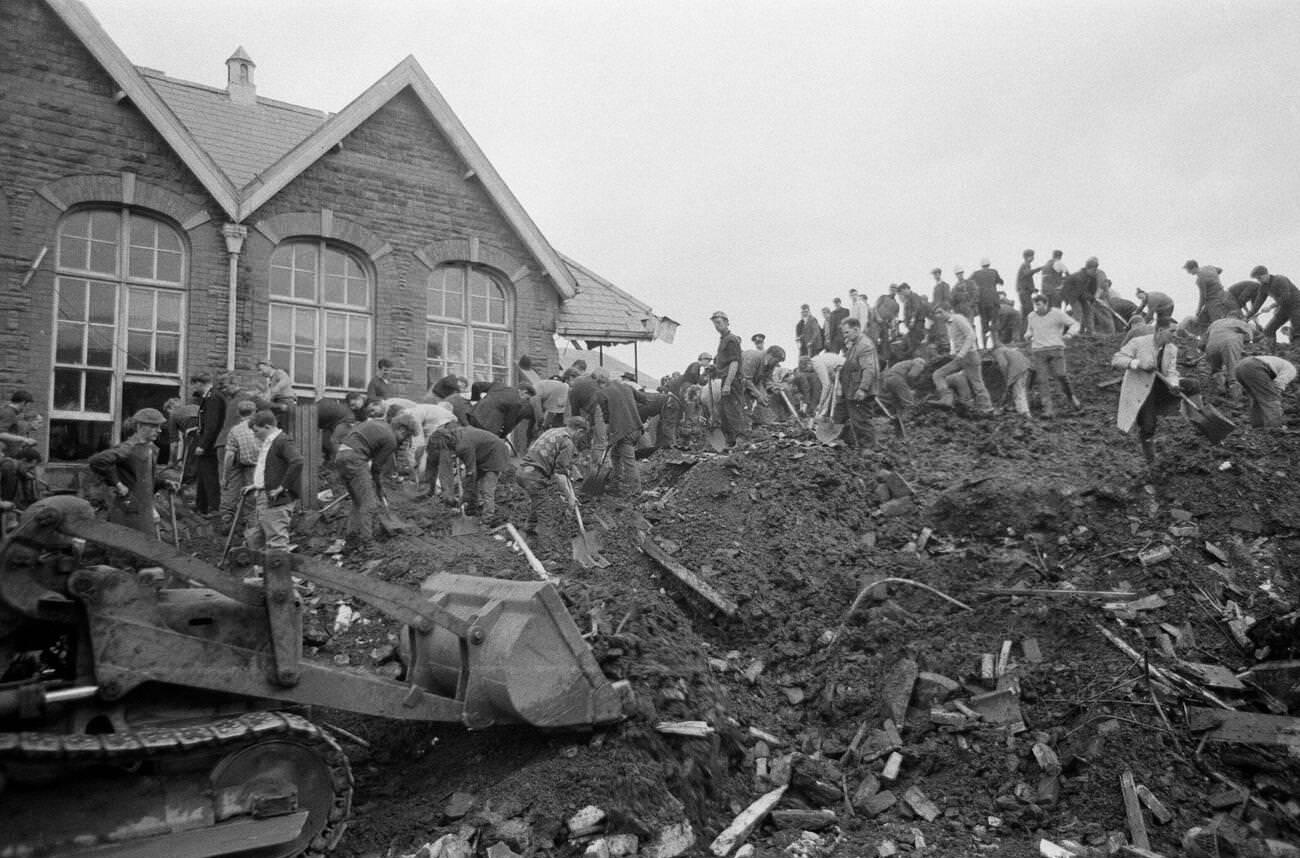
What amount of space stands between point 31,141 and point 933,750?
14.6 m

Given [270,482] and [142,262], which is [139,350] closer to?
[142,262]

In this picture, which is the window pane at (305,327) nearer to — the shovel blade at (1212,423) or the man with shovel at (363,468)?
the man with shovel at (363,468)

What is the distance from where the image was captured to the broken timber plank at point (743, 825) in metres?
5.95

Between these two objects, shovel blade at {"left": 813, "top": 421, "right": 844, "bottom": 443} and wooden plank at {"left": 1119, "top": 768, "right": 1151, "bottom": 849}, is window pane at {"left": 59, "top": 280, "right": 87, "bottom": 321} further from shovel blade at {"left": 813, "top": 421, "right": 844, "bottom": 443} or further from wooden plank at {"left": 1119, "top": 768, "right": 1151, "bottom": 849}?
wooden plank at {"left": 1119, "top": 768, "right": 1151, "bottom": 849}

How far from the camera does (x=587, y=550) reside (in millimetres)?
10359

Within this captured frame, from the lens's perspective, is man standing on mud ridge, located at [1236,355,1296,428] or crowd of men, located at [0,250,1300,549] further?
man standing on mud ridge, located at [1236,355,1296,428]

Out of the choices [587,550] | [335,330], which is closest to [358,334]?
[335,330]

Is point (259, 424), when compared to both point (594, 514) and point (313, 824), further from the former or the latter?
point (313, 824)

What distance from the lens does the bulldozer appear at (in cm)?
459

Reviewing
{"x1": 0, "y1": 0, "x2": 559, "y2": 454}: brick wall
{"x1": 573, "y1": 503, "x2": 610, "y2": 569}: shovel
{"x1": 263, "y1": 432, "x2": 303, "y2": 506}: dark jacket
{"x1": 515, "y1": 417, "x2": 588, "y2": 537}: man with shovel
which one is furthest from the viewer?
{"x1": 0, "y1": 0, "x2": 559, "y2": 454}: brick wall

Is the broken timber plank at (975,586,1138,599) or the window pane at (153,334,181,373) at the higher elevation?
the window pane at (153,334,181,373)

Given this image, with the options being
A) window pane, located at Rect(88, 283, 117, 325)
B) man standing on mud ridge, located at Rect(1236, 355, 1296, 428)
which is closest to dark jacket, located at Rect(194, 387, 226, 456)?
window pane, located at Rect(88, 283, 117, 325)

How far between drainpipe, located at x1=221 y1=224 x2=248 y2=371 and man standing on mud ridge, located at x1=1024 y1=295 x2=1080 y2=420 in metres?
13.7

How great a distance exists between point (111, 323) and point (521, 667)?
1170cm
